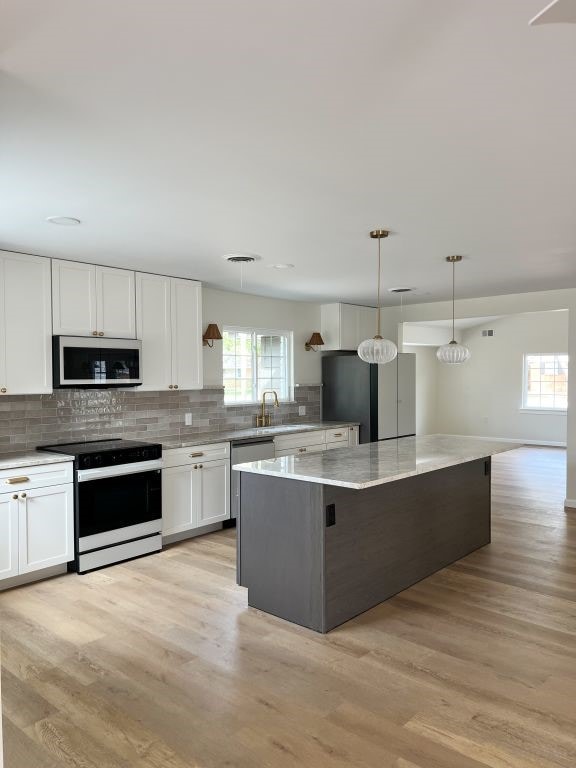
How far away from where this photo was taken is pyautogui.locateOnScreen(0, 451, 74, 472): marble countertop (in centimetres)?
380

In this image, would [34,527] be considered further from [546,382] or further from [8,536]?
[546,382]

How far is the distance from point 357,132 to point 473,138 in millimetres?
458

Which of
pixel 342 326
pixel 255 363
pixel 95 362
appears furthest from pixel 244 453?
pixel 342 326

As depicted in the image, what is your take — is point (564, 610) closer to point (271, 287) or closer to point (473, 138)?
point (473, 138)

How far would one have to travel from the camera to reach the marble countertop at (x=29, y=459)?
3.80 m

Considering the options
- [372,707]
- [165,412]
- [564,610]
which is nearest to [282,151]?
[372,707]

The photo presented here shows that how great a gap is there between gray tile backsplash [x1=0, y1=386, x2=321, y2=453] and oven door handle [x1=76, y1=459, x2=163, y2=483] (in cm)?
61

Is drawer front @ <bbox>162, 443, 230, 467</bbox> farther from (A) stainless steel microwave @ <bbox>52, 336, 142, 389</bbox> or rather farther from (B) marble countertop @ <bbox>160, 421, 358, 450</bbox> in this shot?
(A) stainless steel microwave @ <bbox>52, 336, 142, 389</bbox>

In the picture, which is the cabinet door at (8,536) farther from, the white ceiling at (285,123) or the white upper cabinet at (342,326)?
the white upper cabinet at (342,326)

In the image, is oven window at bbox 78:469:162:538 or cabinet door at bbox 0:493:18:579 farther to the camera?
oven window at bbox 78:469:162:538

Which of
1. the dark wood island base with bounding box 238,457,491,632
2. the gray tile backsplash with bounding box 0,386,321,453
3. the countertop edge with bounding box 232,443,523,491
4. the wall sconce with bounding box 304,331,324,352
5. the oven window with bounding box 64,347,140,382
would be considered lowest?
the dark wood island base with bounding box 238,457,491,632

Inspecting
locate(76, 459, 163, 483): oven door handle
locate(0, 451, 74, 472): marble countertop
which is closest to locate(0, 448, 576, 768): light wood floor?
locate(76, 459, 163, 483): oven door handle

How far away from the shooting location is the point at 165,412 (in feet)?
17.8

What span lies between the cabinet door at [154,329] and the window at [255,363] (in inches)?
41.3
